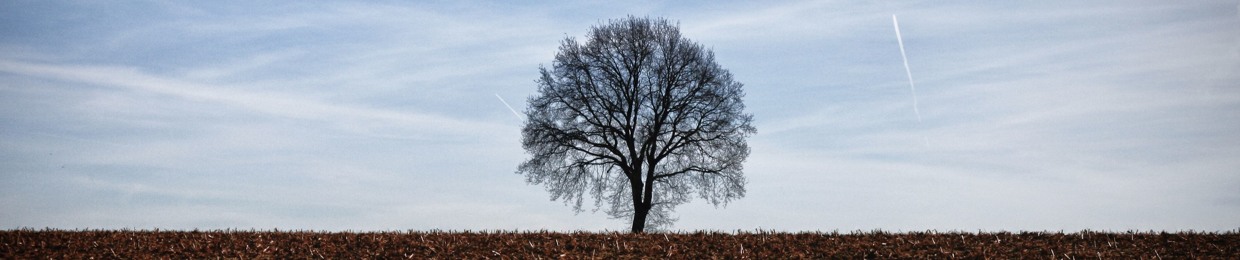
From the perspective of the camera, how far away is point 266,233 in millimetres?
15141

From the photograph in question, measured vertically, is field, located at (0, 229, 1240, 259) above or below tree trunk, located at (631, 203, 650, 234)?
below

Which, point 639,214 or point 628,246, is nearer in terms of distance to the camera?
point 628,246

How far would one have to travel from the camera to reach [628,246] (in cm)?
1309

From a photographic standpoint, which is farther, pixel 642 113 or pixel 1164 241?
pixel 642 113

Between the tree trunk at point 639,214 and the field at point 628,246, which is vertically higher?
the tree trunk at point 639,214

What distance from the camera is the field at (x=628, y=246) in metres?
12.6

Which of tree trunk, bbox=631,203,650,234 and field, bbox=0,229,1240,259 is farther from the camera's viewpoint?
tree trunk, bbox=631,203,650,234

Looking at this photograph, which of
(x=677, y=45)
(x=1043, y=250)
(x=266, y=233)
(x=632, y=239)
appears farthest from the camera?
(x=677, y=45)

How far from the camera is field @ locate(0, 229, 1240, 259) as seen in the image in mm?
12648

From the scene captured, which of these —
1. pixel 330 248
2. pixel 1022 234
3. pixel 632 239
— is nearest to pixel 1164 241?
pixel 1022 234

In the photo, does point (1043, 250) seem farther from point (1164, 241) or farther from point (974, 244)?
point (1164, 241)

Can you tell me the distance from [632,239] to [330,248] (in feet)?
15.1

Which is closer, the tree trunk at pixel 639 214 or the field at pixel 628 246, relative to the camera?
the field at pixel 628 246

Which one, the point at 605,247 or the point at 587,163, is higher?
the point at 587,163
